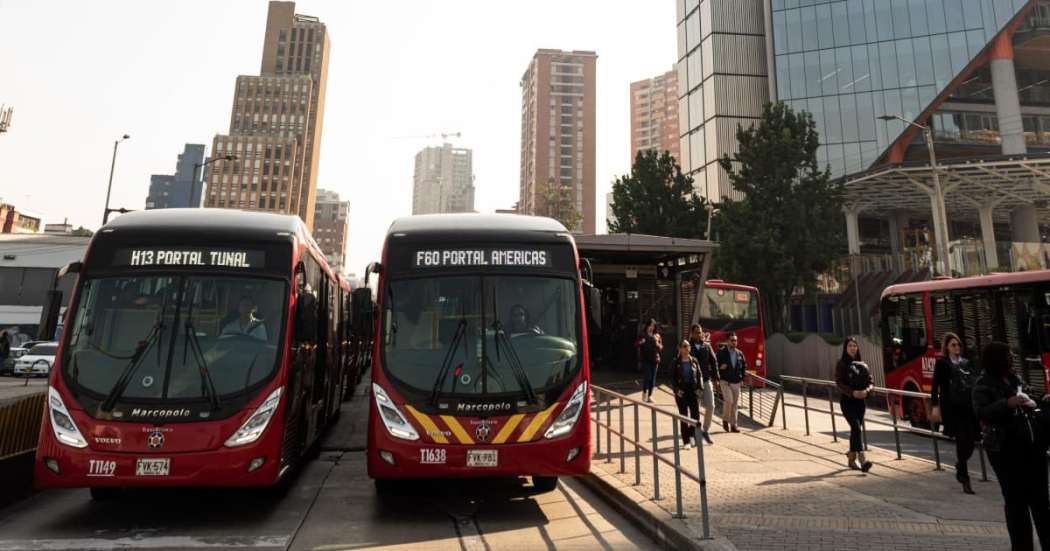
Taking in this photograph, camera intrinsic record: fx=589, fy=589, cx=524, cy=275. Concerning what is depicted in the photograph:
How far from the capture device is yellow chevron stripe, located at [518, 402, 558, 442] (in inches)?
239

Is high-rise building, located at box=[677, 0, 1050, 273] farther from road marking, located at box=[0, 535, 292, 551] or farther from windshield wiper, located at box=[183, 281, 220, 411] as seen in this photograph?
road marking, located at box=[0, 535, 292, 551]

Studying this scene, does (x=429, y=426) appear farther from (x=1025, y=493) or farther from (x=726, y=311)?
(x=726, y=311)

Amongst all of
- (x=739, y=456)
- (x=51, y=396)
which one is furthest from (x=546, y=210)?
(x=51, y=396)

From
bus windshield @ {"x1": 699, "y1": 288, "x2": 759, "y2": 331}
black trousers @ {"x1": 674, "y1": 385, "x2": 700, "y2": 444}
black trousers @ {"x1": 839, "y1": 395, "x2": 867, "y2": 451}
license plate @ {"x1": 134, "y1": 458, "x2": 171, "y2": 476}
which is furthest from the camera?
bus windshield @ {"x1": 699, "y1": 288, "x2": 759, "y2": 331}

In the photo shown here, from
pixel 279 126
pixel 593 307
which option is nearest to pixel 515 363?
pixel 593 307

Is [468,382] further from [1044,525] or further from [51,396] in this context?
[1044,525]

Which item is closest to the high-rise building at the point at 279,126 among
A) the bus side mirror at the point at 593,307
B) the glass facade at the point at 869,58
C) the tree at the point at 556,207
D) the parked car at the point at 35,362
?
the tree at the point at 556,207

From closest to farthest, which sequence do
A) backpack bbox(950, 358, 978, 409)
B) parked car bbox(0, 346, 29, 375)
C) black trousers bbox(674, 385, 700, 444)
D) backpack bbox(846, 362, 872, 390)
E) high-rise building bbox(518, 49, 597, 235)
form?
backpack bbox(950, 358, 978, 409) < backpack bbox(846, 362, 872, 390) < black trousers bbox(674, 385, 700, 444) < parked car bbox(0, 346, 29, 375) < high-rise building bbox(518, 49, 597, 235)

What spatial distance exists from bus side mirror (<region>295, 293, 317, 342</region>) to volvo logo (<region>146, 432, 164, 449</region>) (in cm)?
162

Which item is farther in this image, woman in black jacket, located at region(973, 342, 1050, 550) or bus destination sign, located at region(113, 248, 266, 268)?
bus destination sign, located at region(113, 248, 266, 268)

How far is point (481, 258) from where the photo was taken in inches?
269

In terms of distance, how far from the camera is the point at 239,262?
6438mm

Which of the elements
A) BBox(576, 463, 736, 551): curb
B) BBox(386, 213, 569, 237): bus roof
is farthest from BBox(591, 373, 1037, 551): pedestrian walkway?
A: BBox(386, 213, 569, 237): bus roof

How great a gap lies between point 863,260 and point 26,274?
5745 cm
